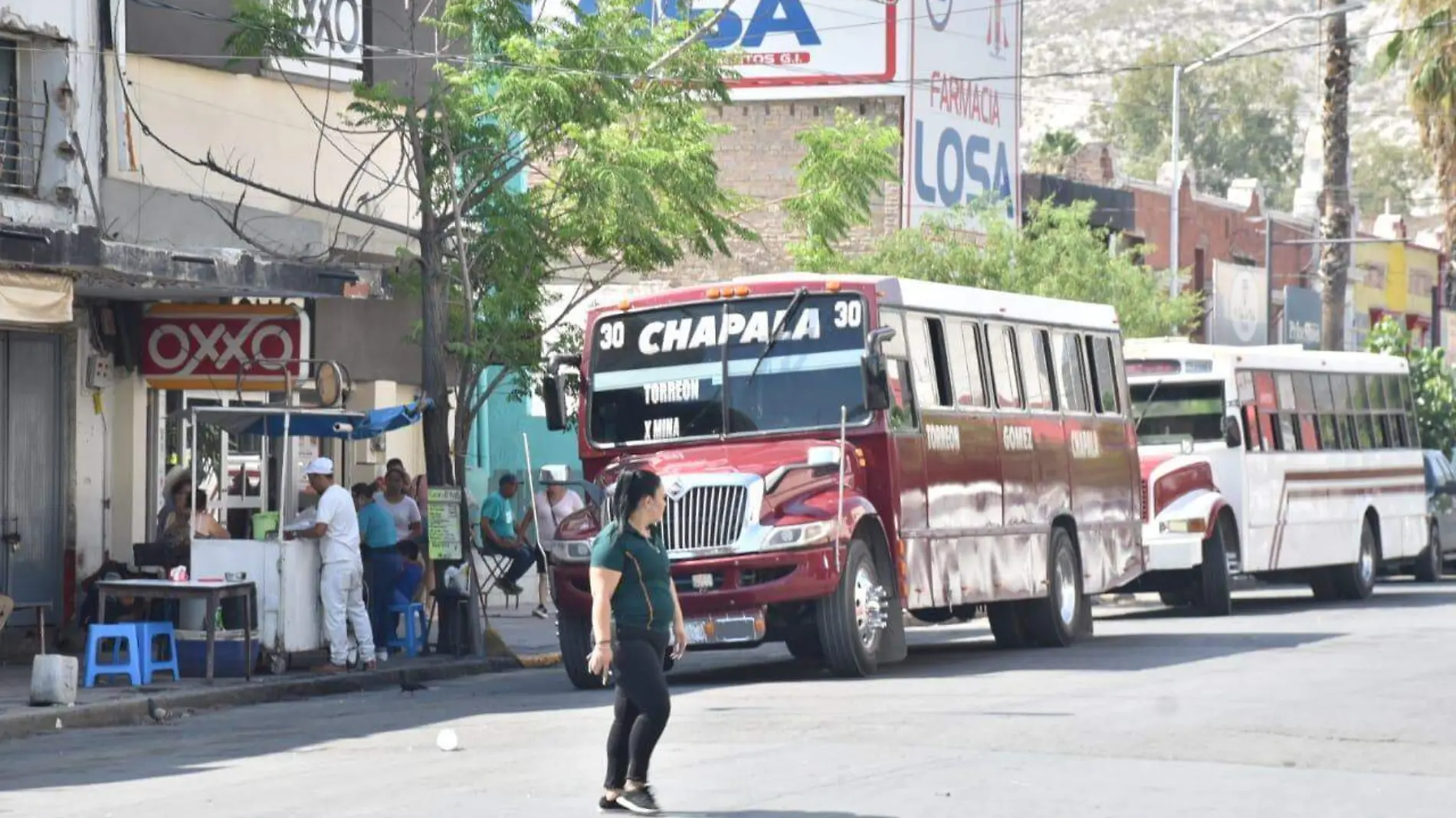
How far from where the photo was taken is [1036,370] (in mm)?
21734

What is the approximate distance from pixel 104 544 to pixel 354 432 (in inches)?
131

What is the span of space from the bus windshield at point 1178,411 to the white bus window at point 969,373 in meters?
6.47

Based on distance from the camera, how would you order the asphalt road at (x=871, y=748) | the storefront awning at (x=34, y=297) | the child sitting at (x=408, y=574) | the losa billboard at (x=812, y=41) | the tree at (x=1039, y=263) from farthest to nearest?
the losa billboard at (x=812, y=41), the tree at (x=1039, y=263), the child sitting at (x=408, y=574), the storefront awning at (x=34, y=297), the asphalt road at (x=871, y=748)

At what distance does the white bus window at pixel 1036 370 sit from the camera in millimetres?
21469

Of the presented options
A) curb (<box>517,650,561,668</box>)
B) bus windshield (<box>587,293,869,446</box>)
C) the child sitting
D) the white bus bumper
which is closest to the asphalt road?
curb (<box>517,650,561,668</box>)

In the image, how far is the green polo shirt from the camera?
10789 mm

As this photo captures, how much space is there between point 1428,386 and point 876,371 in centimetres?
3020

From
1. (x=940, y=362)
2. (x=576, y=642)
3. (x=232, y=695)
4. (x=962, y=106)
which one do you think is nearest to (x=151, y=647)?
(x=232, y=695)

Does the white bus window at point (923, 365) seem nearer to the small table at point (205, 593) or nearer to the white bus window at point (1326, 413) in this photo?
the small table at point (205, 593)

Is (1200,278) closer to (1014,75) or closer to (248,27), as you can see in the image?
(1014,75)

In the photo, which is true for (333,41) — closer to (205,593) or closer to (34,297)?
(34,297)

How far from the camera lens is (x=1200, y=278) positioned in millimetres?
57125

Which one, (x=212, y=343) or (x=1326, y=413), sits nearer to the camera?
(x=212, y=343)

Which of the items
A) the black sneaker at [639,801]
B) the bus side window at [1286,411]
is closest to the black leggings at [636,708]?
the black sneaker at [639,801]
